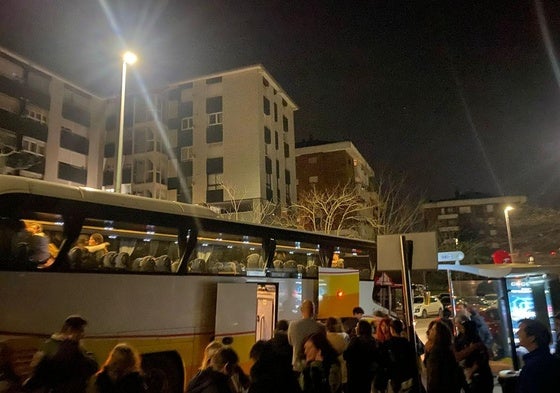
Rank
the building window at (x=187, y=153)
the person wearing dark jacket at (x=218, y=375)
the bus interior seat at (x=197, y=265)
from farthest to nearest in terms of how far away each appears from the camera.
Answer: the building window at (x=187, y=153) < the bus interior seat at (x=197, y=265) < the person wearing dark jacket at (x=218, y=375)

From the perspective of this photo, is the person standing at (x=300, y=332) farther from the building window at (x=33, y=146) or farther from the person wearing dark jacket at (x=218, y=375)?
the building window at (x=33, y=146)

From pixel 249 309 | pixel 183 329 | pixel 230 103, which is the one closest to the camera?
pixel 183 329

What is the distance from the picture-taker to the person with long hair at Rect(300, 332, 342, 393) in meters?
5.66

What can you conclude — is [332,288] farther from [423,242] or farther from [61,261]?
[61,261]

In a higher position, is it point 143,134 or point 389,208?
point 143,134

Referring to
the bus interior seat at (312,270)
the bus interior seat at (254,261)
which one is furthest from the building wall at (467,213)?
the bus interior seat at (254,261)

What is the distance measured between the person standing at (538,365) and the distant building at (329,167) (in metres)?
45.3

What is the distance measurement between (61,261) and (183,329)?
2.51 metres

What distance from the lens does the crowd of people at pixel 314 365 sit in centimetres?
415

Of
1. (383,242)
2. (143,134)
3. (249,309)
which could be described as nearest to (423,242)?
(383,242)

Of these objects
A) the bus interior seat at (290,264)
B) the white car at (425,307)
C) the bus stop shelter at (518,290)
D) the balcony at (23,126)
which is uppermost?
the balcony at (23,126)

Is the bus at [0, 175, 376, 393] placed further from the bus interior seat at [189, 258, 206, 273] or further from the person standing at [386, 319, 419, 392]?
the person standing at [386, 319, 419, 392]

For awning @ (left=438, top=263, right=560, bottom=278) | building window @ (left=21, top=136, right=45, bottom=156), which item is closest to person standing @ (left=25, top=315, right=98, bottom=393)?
awning @ (left=438, top=263, right=560, bottom=278)

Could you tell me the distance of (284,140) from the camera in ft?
142
